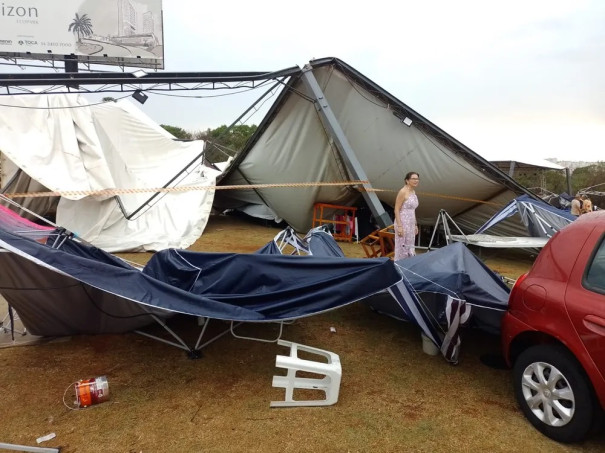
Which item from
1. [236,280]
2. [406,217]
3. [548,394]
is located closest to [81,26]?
[406,217]

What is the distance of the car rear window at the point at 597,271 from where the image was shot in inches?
89.4

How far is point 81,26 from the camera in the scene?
15.0 meters

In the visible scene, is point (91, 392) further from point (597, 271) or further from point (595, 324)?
point (597, 271)

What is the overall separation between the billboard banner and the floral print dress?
13086 mm

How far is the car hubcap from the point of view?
2.30m

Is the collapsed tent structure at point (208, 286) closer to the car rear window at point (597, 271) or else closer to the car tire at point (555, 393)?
the car tire at point (555, 393)

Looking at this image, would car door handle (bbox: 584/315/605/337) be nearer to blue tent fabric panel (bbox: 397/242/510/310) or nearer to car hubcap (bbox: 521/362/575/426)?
car hubcap (bbox: 521/362/575/426)

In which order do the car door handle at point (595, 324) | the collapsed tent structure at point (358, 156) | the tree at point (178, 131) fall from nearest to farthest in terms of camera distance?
1. the car door handle at point (595, 324)
2. the collapsed tent structure at point (358, 156)
3. the tree at point (178, 131)

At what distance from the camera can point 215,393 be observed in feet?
9.69

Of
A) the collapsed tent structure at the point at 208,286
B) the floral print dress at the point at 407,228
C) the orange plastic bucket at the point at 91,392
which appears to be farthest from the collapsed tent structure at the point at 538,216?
the orange plastic bucket at the point at 91,392

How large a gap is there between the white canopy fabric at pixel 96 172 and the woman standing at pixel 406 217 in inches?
187

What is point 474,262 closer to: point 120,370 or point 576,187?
point 120,370

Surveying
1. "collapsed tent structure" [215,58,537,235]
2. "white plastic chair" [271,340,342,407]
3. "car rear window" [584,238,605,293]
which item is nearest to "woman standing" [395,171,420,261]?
"collapsed tent structure" [215,58,537,235]

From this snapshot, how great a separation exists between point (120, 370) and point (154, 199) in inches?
254
